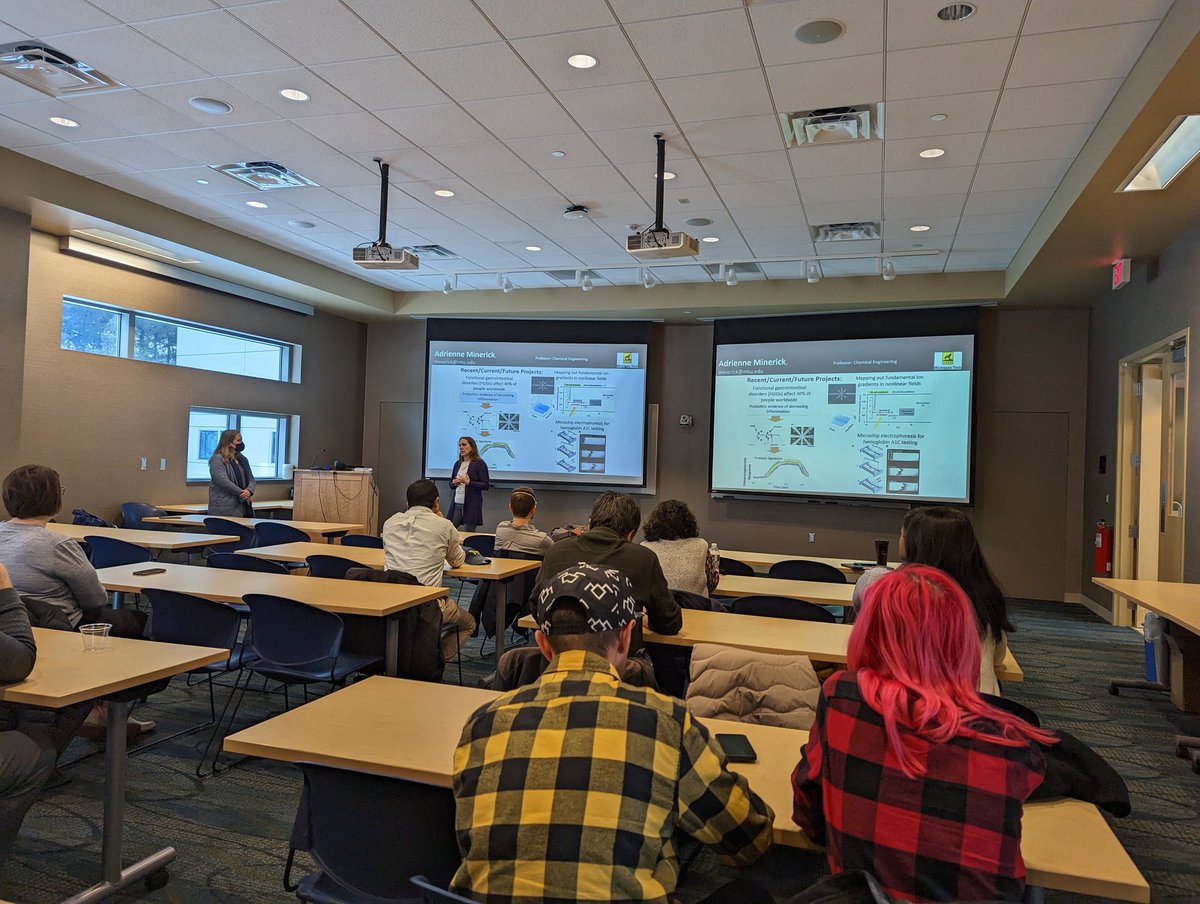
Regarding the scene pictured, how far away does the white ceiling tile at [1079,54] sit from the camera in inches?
145

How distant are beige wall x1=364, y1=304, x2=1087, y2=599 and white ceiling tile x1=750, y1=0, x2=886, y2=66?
5816 millimetres

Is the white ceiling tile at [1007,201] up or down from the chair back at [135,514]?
up

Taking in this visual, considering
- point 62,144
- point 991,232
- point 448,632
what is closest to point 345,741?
point 448,632

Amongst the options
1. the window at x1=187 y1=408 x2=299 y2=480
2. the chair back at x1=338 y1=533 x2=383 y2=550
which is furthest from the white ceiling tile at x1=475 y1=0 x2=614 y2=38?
the window at x1=187 y1=408 x2=299 y2=480

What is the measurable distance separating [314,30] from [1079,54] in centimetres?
389

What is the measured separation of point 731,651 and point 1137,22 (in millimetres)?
3564

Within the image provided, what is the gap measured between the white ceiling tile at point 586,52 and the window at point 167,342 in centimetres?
556

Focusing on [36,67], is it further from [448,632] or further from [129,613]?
[448,632]

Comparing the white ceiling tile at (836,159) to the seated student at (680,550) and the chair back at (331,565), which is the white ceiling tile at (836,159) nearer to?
the seated student at (680,550)

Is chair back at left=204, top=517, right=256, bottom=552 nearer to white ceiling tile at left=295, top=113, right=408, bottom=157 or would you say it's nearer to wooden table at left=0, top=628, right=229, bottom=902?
white ceiling tile at left=295, top=113, right=408, bottom=157

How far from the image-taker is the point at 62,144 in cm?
569

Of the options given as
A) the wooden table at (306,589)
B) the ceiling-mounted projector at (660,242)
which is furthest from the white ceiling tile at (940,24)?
the wooden table at (306,589)

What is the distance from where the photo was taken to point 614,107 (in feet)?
15.3

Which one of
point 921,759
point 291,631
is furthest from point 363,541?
point 921,759
